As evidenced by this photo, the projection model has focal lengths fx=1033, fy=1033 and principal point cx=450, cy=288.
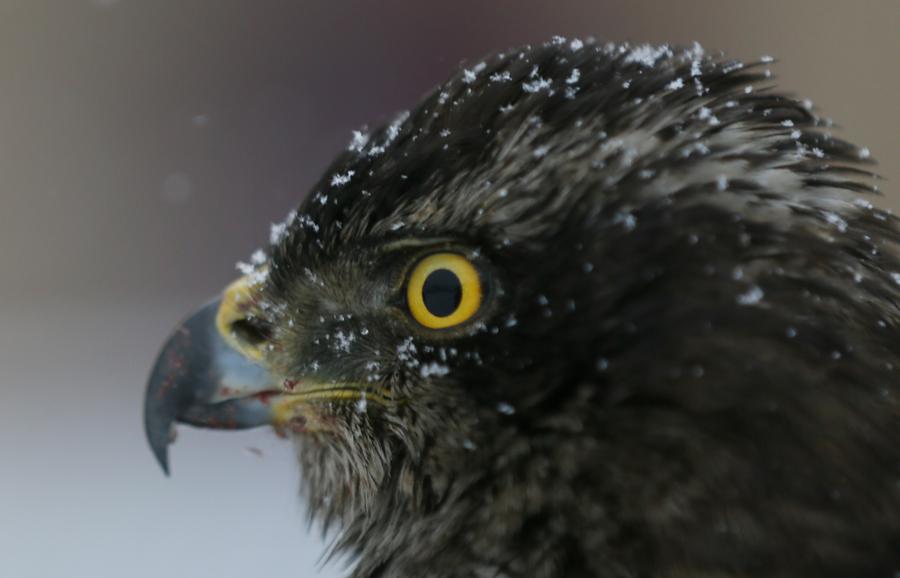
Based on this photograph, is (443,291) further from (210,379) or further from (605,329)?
(210,379)

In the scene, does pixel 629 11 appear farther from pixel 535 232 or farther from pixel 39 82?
pixel 535 232

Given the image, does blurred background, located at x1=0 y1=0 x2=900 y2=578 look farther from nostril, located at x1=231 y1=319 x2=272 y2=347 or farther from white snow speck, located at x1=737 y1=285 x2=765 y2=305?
white snow speck, located at x1=737 y1=285 x2=765 y2=305

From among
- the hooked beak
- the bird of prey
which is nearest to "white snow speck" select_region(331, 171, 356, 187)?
the bird of prey

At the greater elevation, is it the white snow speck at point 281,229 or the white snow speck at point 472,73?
the white snow speck at point 472,73

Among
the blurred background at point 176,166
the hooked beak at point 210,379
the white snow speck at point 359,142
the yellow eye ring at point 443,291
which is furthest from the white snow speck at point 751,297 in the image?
the blurred background at point 176,166

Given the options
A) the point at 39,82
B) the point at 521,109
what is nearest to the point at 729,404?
the point at 521,109

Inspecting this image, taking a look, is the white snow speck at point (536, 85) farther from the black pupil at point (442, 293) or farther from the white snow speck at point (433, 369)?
the white snow speck at point (433, 369)
